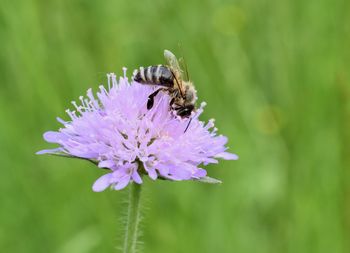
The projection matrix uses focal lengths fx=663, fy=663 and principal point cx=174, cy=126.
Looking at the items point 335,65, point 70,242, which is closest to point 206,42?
point 335,65

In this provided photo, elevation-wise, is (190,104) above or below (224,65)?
below

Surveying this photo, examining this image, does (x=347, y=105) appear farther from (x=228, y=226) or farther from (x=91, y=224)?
(x=91, y=224)

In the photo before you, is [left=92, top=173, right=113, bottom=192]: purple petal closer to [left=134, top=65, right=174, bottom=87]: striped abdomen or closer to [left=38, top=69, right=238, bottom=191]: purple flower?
[left=38, top=69, right=238, bottom=191]: purple flower

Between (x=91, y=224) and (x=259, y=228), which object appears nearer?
(x=91, y=224)

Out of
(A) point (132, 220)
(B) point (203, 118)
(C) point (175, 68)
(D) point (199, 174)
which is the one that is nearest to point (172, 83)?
(C) point (175, 68)

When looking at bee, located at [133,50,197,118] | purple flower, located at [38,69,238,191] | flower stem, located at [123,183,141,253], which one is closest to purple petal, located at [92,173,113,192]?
purple flower, located at [38,69,238,191]

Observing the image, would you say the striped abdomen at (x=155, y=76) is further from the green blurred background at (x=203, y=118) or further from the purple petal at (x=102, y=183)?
the green blurred background at (x=203, y=118)
